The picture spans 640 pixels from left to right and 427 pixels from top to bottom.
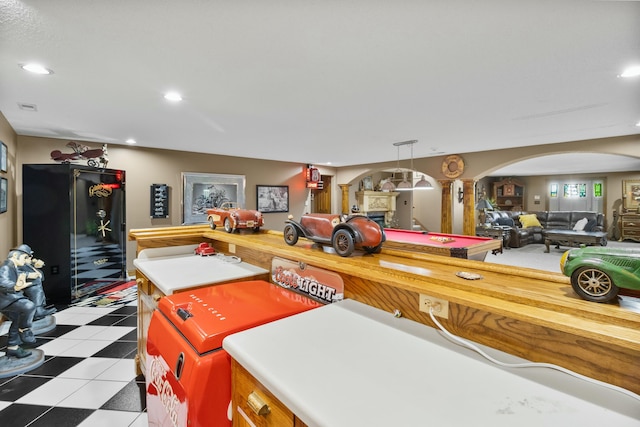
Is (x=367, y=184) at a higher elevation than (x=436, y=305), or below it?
higher

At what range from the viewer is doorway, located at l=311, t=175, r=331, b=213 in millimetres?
8352

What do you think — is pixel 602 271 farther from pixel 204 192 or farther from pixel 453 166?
pixel 204 192

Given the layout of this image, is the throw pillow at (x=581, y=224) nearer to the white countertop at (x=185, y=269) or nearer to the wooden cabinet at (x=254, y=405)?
the white countertop at (x=185, y=269)

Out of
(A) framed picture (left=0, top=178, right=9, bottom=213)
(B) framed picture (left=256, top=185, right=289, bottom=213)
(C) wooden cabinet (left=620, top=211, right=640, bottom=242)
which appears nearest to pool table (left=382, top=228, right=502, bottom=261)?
(B) framed picture (left=256, top=185, right=289, bottom=213)

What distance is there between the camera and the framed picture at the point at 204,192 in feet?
18.4

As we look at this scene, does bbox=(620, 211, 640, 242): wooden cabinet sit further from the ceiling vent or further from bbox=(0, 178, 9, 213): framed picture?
bbox=(0, 178, 9, 213): framed picture

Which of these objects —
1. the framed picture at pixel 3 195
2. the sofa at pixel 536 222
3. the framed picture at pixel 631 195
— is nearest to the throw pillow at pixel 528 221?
the sofa at pixel 536 222

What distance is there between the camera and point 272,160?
681 cm

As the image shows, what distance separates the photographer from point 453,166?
19.1ft

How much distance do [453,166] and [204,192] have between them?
497cm

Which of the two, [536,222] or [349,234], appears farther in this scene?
[536,222]

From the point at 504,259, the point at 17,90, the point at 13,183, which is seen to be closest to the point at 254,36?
the point at 17,90

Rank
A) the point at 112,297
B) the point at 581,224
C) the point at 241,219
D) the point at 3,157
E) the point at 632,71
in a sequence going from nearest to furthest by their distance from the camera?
the point at 632,71 → the point at 241,219 → the point at 3,157 → the point at 112,297 → the point at 581,224

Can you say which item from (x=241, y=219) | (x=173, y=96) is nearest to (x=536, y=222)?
(x=241, y=219)
